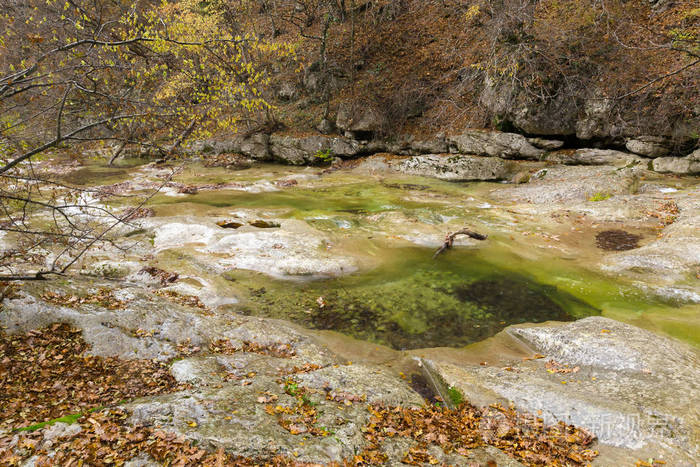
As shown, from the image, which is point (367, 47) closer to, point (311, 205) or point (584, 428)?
point (311, 205)

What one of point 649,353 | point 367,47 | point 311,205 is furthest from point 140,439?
point 367,47

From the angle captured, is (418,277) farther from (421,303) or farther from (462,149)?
(462,149)

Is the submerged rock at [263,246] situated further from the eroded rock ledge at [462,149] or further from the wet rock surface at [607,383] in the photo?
the wet rock surface at [607,383]

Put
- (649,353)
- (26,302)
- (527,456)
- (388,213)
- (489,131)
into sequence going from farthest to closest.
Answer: (489,131), (388,213), (649,353), (26,302), (527,456)

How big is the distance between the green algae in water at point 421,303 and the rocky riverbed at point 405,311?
0.05m

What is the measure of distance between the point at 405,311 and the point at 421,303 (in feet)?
1.66

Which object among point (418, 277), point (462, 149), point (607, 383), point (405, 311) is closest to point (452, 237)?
point (418, 277)

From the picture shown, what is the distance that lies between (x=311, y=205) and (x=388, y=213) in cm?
380

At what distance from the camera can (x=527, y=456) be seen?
3.97m

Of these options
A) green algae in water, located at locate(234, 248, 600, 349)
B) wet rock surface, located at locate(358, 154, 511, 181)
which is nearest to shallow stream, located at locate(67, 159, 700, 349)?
green algae in water, located at locate(234, 248, 600, 349)

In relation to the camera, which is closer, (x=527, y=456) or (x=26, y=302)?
→ (x=527, y=456)

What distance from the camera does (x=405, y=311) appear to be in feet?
26.0

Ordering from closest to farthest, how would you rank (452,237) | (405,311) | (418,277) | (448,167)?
(405,311)
(418,277)
(452,237)
(448,167)

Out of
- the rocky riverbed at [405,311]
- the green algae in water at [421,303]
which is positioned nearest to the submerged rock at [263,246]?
the rocky riverbed at [405,311]
